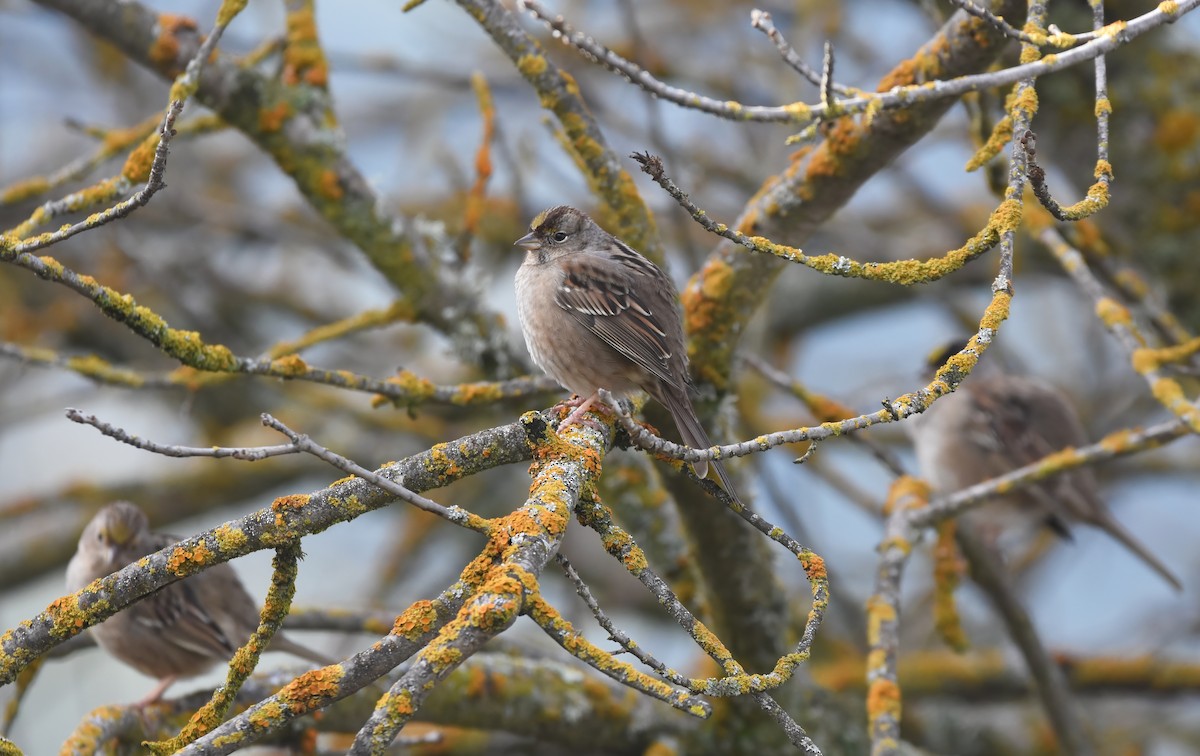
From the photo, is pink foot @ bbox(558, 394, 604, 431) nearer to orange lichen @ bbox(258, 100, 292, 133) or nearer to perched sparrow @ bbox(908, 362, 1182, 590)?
orange lichen @ bbox(258, 100, 292, 133)

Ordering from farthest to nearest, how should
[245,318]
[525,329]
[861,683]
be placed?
[245,318]
[861,683]
[525,329]

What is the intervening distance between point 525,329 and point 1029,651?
2354 mm

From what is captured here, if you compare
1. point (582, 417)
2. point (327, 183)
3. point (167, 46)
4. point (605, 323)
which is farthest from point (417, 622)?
point (167, 46)

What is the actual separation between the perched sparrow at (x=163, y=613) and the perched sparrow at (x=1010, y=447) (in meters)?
3.45

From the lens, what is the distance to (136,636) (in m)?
5.14

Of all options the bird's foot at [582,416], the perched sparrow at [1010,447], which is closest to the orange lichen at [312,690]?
the bird's foot at [582,416]

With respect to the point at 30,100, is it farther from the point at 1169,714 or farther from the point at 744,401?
the point at 1169,714

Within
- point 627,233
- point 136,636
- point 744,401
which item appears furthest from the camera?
point 744,401

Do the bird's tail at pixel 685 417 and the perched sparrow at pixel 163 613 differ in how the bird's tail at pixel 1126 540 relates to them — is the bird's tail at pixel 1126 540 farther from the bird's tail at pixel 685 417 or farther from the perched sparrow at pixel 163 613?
the perched sparrow at pixel 163 613

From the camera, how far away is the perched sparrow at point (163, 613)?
5.09 metres

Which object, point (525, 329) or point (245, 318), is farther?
point (245, 318)

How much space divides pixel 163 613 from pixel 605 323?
2.08 m

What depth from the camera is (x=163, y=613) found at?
5.09m

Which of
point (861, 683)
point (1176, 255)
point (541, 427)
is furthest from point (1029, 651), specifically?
point (541, 427)
